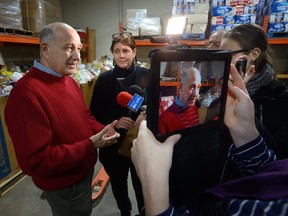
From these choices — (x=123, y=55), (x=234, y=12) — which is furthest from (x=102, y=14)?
(x=123, y=55)

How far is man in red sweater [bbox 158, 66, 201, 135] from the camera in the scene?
458mm

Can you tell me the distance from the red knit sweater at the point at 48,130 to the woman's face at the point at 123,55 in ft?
1.82

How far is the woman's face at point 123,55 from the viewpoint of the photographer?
1631 mm

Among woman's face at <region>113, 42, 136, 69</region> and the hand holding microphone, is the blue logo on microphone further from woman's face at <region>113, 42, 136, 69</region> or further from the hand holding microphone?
woman's face at <region>113, 42, 136, 69</region>

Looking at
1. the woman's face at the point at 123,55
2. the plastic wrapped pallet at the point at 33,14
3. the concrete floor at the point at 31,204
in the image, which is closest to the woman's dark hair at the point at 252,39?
the woman's face at the point at 123,55

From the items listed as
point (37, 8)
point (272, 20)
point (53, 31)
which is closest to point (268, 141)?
point (53, 31)

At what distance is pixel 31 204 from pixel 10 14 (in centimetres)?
195

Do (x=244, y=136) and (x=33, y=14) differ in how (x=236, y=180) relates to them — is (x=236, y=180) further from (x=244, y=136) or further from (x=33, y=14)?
(x=33, y=14)

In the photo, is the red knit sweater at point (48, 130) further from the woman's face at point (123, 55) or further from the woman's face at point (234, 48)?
the woman's face at point (234, 48)

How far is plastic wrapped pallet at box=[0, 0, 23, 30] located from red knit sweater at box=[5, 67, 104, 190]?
1.52 meters

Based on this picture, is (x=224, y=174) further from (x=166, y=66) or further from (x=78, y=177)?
(x=78, y=177)

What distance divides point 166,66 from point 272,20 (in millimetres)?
2997

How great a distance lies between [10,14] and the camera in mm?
2141

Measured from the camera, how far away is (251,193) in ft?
1.02
